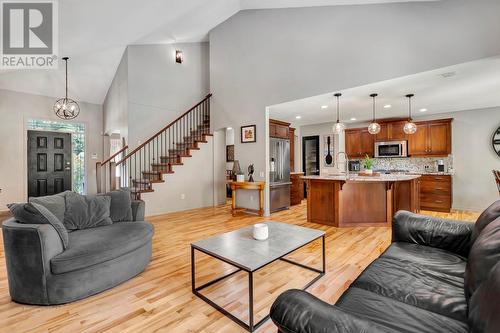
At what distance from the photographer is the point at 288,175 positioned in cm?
610

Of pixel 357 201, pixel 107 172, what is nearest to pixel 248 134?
pixel 357 201

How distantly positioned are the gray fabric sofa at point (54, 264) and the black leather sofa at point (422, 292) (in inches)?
70.7

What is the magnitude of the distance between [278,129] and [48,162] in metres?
6.36

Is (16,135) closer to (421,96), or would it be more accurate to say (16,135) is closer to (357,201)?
(357,201)

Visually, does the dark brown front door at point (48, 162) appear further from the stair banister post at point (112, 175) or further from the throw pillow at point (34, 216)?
the throw pillow at point (34, 216)

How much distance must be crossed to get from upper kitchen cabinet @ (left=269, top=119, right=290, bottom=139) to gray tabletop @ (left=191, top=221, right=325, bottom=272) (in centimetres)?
352

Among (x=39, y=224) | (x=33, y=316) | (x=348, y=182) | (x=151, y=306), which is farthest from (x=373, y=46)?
(x=33, y=316)

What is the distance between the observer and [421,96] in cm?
460

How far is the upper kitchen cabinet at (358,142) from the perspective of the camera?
6.84 m

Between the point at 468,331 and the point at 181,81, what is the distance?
726 centimetres

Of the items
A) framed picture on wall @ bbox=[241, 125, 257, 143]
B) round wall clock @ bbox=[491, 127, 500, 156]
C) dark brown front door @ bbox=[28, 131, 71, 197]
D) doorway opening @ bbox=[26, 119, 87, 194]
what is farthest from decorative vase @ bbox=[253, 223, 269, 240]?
doorway opening @ bbox=[26, 119, 87, 194]

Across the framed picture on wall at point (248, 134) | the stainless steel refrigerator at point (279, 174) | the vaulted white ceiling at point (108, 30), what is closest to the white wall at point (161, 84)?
the vaulted white ceiling at point (108, 30)

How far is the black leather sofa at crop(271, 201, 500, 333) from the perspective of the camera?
92cm

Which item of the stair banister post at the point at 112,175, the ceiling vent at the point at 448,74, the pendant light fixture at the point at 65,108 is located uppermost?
the pendant light fixture at the point at 65,108
